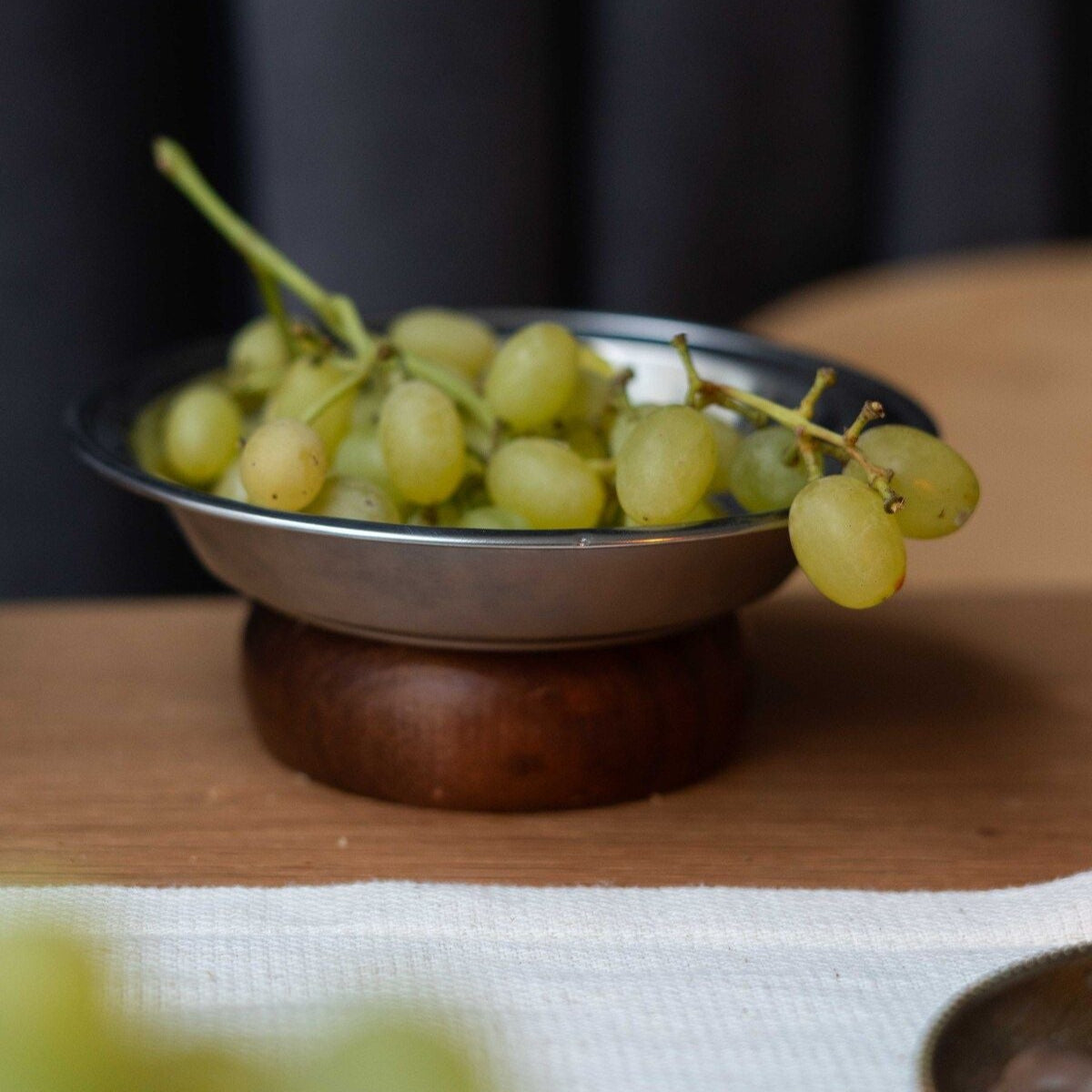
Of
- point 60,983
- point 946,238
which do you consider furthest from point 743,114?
point 60,983

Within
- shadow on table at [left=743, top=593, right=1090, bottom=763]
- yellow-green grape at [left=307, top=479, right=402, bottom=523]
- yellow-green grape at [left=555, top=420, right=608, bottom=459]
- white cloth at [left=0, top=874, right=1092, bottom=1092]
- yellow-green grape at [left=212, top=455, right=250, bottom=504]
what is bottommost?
shadow on table at [left=743, top=593, right=1090, bottom=763]

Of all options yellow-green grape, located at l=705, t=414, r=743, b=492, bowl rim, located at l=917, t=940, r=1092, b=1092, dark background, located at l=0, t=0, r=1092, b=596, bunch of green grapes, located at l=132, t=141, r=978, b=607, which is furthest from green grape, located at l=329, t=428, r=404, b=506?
dark background, located at l=0, t=0, r=1092, b=596

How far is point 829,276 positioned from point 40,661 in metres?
1.08

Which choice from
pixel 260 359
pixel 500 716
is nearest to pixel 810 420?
pixel 500 716

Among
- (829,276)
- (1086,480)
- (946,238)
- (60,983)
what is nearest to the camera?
(60,983)

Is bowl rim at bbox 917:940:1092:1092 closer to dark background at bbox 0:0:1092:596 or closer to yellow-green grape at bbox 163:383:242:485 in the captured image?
yellow-green grape at bbox 163:383:242:485

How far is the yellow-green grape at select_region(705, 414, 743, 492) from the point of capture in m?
0.47

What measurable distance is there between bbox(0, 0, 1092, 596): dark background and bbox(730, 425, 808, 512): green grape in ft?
1.75

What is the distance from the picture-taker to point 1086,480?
833 mm

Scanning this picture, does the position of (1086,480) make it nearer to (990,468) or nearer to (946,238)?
(990,468)

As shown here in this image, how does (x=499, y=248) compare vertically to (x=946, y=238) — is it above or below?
above

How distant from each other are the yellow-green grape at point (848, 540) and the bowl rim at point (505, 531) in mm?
21

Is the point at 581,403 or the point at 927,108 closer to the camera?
the point at 581,403

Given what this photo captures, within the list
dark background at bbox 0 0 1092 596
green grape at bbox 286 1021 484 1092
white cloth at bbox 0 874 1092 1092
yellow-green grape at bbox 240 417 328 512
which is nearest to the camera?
green grape at bbox 286 1021 484 1092
